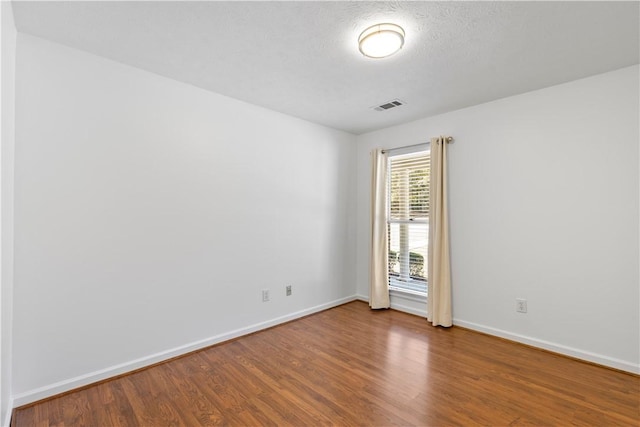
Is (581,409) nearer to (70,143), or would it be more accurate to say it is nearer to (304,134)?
(304,134)

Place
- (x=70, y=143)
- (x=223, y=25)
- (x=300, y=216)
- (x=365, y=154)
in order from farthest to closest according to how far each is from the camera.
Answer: (x=365, y=154) → (x=300, y=216) → (x=70, y=143) → (x=223, y=25)

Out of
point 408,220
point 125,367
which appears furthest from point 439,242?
point 125,367

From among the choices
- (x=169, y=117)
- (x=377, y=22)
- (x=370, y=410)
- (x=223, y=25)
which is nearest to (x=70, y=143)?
(x=169, y=117)

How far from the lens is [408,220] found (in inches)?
160

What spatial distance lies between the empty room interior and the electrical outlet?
0.18 ft

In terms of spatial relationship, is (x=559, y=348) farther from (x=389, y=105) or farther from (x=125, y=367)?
(x=125, y=367)

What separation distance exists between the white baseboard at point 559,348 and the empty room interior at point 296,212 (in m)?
0.02

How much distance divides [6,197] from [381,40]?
8.15 feet

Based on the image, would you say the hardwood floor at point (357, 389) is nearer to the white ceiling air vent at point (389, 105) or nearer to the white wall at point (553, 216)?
the white wall at point (553, 216)

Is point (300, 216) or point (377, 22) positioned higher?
point (377, 22)

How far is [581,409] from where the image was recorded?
204 cm

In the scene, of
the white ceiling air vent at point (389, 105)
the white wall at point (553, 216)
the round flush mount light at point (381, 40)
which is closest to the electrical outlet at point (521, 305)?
A: the white wall at point (553, 216)

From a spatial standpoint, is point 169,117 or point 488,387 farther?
point 169,117

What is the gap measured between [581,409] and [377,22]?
9.43 ft
